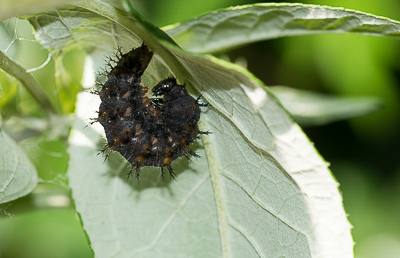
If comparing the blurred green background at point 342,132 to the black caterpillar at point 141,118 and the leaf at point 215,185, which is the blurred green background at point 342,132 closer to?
the leaf at point 215,185

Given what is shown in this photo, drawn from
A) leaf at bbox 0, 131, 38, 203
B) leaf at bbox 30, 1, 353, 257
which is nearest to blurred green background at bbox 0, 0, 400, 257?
leaf at bbox 0, 131, 38, 203

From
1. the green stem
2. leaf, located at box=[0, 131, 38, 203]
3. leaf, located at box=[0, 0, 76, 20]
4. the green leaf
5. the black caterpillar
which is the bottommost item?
leaf, located at box=[0, 131, 38, 203]

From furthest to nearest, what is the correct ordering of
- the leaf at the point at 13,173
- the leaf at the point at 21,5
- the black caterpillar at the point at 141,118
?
the leaf at the point at 13,173 → the black caterpillar at the point at 141,118 → the leaf at the point at 21,5

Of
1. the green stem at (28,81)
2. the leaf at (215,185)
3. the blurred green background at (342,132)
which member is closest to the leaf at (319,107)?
the blurred green background at (342,132)

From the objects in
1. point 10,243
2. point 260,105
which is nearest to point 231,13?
point 260,105

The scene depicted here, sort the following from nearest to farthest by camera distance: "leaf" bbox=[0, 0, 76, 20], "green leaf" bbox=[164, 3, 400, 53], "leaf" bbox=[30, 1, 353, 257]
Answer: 1. "leaf" bbox=[0, 0, 76, 20]
2. "green leaf" bbox=[164, 3, 400, 53]
3. "leaf" bbox=[30, 1, 353, 257]

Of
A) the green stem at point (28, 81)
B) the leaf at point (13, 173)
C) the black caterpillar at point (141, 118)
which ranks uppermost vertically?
the black caterpillar at point (141, 118)

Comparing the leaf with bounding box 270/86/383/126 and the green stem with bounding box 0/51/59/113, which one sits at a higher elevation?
the leaf with bounding box 270/86/383/126

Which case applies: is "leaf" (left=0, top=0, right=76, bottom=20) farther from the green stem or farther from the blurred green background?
the blurred green background
